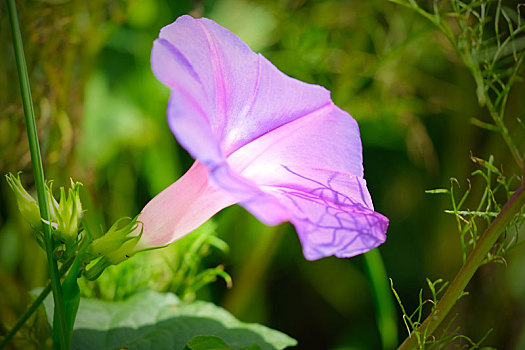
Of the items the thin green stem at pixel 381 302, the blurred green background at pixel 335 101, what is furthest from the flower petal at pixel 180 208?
the blurred green background at pixel 335 101

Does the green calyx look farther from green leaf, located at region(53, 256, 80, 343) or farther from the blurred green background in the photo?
the blurred green background

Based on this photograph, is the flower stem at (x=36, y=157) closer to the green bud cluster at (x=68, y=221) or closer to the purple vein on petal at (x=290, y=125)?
the green bud cluster at (x=68, y=221)

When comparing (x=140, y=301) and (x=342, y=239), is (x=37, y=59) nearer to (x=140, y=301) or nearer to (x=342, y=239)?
(x=140, y=301)

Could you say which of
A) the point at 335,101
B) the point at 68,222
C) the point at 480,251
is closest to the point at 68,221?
the point at 68,222

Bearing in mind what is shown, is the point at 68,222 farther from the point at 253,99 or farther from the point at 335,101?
the point at 335,101

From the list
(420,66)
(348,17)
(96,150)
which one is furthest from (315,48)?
(96,150)
